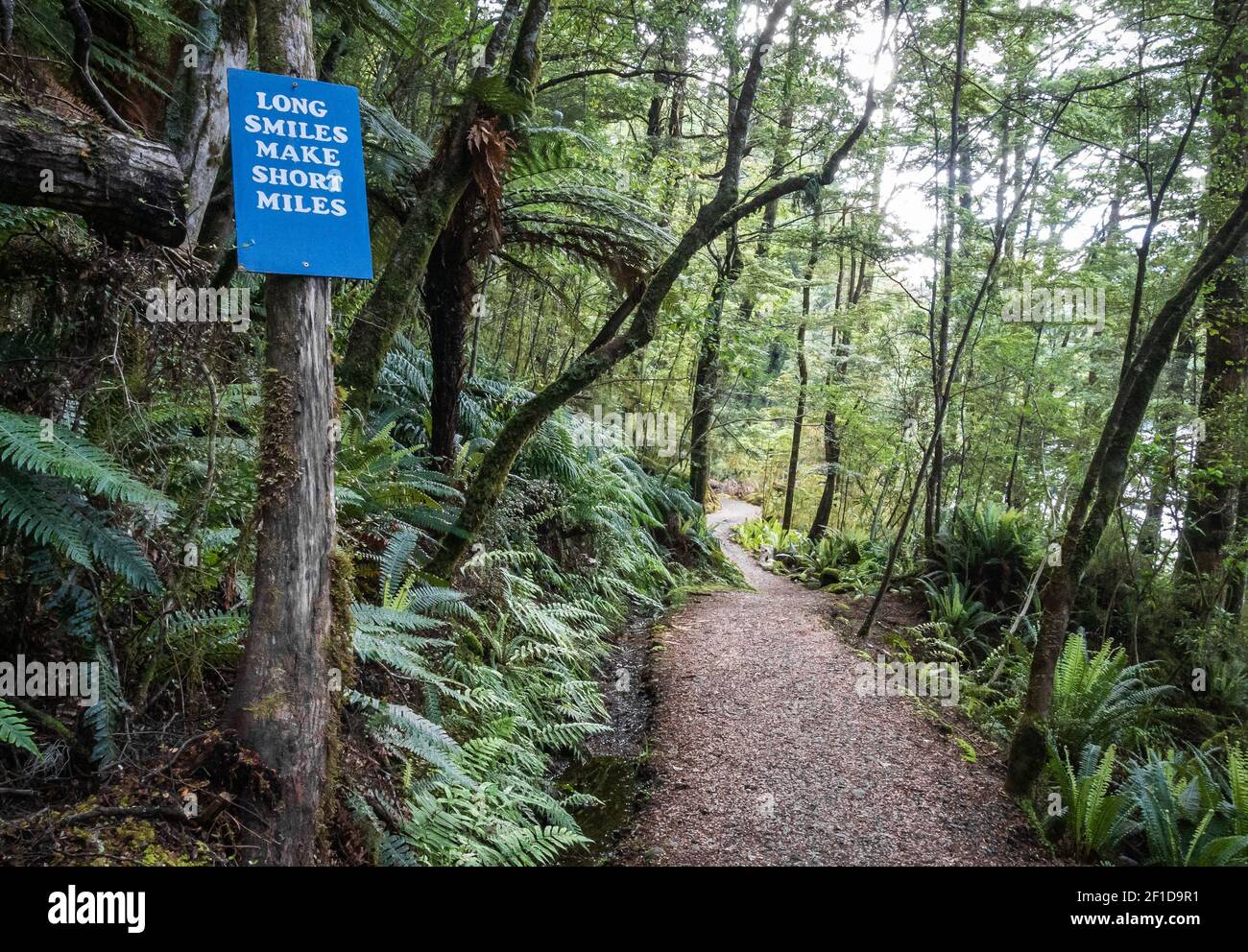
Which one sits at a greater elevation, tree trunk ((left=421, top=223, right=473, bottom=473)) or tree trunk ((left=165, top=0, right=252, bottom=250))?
tree trunk ((left=165, top=0, right=252, bottom=250))

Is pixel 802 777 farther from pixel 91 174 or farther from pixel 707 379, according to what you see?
pixel 707 379

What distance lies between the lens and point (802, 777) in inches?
188

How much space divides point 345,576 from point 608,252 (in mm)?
3943

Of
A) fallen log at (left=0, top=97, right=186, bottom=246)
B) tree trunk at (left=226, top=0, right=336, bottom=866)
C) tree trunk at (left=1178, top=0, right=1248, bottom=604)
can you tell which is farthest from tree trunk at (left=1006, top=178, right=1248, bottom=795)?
fallen log at (left=0, top=97, right=186, bottom=246)

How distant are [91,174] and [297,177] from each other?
1.96 ft

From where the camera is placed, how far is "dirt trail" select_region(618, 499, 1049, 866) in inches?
158

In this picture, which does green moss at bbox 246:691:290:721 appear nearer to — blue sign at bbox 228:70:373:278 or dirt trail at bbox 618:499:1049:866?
blue sign at bbox 228:70:373:278

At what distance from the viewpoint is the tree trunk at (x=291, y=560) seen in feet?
7.55

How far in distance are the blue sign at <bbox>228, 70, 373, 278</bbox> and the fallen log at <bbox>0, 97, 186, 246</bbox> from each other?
0.24m

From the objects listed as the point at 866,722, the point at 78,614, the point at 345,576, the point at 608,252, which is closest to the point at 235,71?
the point at 345,576

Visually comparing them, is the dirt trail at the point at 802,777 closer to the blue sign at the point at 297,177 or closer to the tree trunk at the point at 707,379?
the blue sign at the point at 297,177

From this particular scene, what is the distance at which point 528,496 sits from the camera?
7184 mm

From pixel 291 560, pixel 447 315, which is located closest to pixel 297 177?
pixel 291 560

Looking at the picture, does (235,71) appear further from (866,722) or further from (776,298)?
(776,298)
